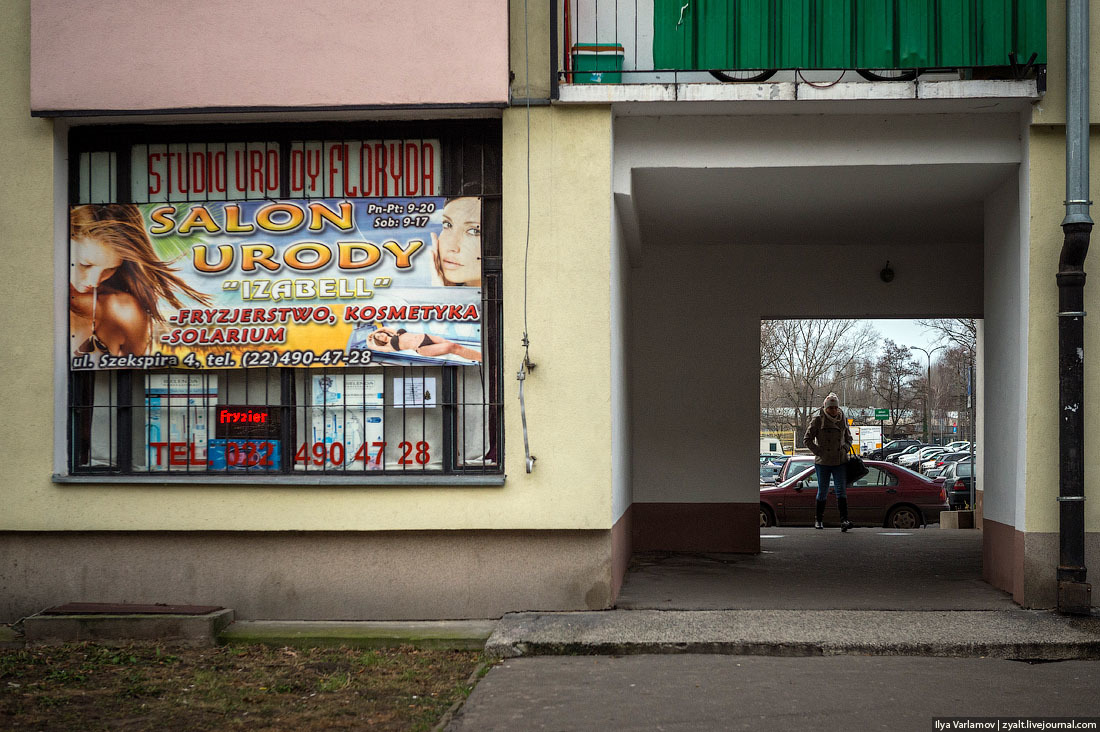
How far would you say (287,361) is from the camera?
305 inches

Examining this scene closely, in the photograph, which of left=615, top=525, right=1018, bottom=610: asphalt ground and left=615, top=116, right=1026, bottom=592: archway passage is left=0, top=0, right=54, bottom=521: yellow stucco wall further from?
left=615, top=116, right=1026, bottom=592: archway passage

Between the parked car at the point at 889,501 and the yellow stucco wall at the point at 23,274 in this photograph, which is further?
the parked car at the point at 889,501

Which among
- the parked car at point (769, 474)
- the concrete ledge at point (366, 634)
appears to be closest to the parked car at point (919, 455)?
the parked car at point (769, 474)

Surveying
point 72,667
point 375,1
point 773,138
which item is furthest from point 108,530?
point 773,138

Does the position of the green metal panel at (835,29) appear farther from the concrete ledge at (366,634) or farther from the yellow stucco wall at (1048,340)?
the concrete ledge at (366,634)

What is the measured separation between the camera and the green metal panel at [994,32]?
7.43 metres

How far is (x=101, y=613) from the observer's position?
7320 millimetres

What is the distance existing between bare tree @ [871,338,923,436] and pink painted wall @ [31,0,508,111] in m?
60.4

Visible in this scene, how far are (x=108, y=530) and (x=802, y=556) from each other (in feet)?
23.5

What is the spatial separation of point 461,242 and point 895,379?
199 ft

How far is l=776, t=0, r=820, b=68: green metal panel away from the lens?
7.52 meters

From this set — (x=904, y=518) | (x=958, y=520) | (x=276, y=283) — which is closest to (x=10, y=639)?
(x=276, y=283)

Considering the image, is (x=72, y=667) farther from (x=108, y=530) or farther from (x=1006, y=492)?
(x=1006, y=492)

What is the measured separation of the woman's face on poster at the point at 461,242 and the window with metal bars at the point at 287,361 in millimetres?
36
